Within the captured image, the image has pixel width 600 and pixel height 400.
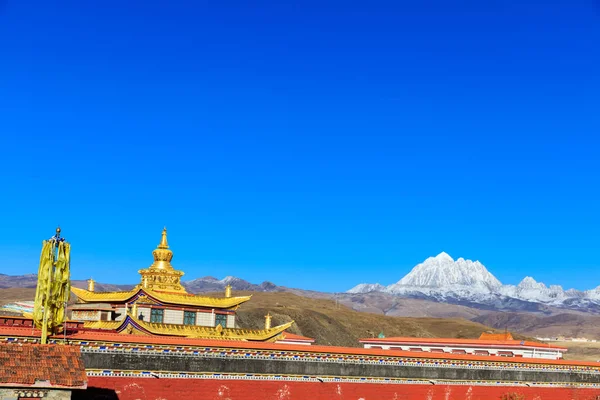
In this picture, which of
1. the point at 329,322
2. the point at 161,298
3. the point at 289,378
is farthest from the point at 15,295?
the point at 289,378

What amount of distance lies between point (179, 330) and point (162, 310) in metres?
1.50

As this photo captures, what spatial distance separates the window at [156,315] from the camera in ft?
103

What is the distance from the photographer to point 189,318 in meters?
32.6

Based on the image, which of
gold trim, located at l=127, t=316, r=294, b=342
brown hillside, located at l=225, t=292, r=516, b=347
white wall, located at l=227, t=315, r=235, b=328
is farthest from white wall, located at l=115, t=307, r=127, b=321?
brown hillside, located at l=225, t=292, r=516, b=347

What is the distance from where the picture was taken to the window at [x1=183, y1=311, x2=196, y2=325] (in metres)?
32.4

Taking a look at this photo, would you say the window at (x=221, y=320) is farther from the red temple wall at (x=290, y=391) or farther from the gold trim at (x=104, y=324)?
the red temple wall at (x=290, y=391)

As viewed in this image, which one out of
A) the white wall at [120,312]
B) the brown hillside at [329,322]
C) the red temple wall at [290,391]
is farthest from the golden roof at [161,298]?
the brown hillside at [329,322]

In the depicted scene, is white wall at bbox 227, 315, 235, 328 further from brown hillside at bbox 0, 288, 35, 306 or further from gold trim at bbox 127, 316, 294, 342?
brown hillside at bbox 0, 288, 35, 306

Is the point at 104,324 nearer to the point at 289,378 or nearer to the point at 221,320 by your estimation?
the point at 221,320

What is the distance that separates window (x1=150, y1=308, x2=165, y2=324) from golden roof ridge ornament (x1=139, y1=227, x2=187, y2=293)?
163 centimetres

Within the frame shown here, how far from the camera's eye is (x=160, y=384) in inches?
876

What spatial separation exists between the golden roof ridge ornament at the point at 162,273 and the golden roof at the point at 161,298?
1.09m

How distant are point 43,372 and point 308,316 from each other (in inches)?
3105

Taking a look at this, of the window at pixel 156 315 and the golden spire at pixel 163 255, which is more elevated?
the golden spire at pixel 163 255
